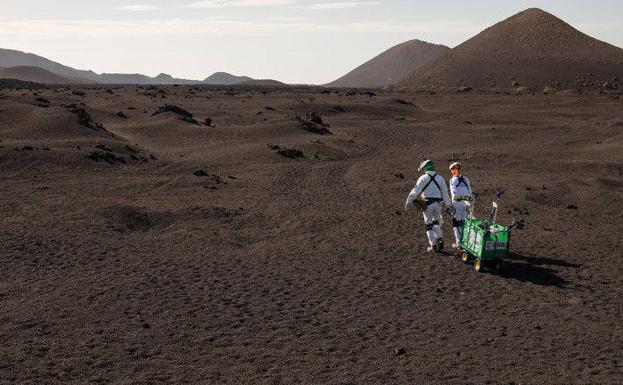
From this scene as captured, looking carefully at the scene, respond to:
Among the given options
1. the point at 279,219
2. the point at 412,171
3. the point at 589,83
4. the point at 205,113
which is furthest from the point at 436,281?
the point at 589,83

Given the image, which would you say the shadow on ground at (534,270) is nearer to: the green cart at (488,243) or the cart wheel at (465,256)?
the green cart at (488,243)

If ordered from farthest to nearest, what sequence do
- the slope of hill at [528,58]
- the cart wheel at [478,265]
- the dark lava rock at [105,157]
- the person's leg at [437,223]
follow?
1. the slope of hill at [528,58]
2. the dark lava rock at [105,157]
3. the person's leg at [437,223]
4. the cart wheel at [478,265]

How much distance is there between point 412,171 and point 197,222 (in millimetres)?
12454

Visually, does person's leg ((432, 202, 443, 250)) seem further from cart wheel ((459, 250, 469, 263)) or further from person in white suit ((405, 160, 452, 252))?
cart wheel ((459, 250, 469, 263))

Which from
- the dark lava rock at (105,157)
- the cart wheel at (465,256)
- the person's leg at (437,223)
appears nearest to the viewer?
the cart wheel at (465,256)

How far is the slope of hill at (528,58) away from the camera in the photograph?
4392 inches

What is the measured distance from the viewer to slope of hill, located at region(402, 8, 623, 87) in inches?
4392

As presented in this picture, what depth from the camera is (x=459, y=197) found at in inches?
587

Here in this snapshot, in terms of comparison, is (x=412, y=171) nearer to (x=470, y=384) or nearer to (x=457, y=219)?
(x=457, y=219)

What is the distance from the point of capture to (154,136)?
40.7 meters

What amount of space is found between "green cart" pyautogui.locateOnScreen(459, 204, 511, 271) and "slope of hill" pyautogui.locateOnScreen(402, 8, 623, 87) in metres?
100

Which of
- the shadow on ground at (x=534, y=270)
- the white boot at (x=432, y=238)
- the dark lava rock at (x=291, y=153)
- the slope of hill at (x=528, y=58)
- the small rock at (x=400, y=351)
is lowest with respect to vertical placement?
the small rock at (x=400, y=351)

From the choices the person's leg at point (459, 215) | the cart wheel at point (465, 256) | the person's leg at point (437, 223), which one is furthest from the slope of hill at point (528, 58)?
the cart wheel at point (465, 256)

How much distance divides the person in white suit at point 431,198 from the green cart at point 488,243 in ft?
4.01
